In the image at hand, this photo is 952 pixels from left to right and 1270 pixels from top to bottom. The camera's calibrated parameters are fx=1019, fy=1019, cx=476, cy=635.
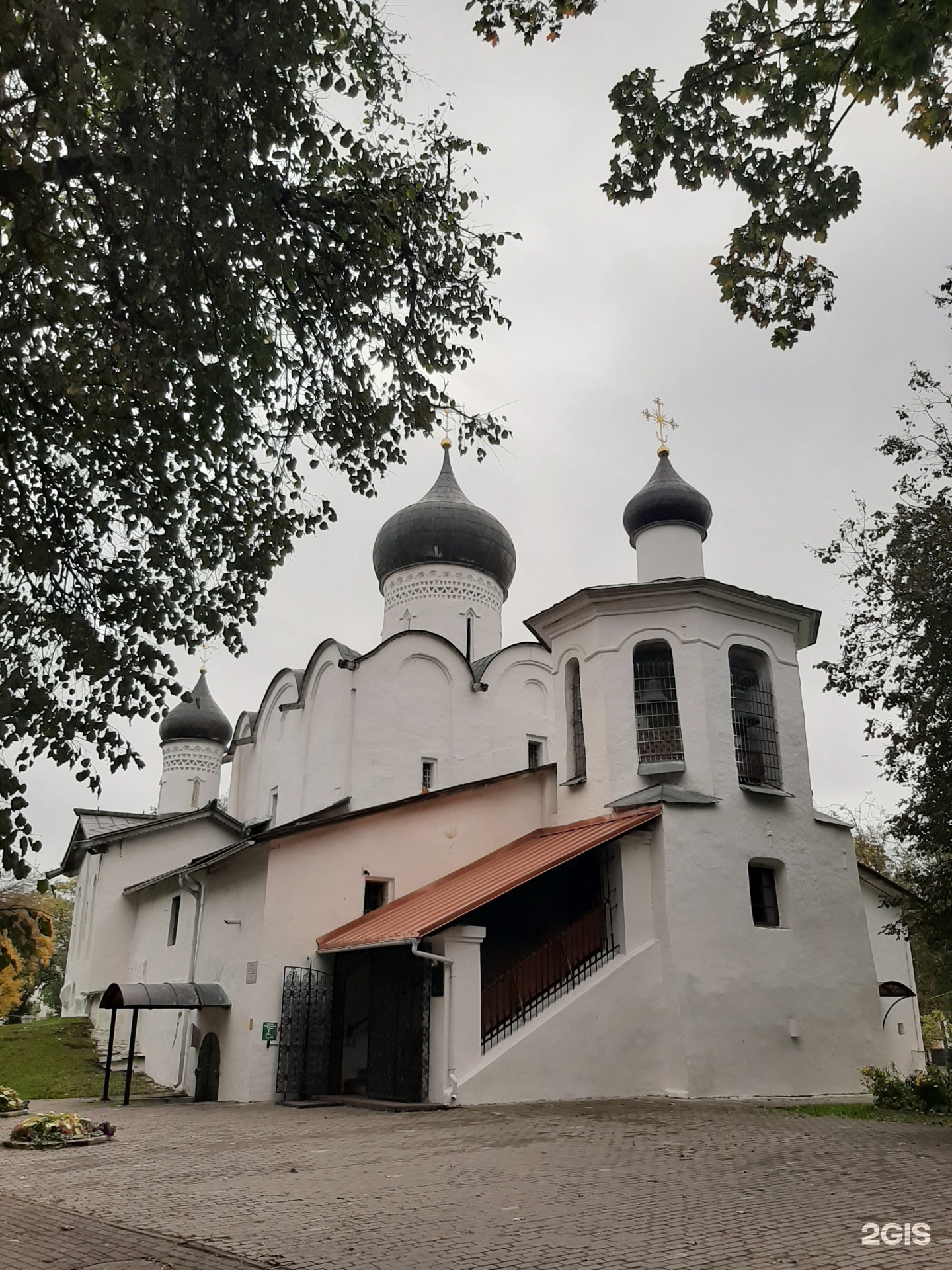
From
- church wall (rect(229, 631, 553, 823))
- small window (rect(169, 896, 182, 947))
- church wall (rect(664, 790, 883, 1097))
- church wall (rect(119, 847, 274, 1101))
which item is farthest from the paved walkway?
church wall (rect(229, 631, 553, 823))

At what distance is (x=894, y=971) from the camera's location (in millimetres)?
18781

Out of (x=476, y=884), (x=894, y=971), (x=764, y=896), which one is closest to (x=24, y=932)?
(x=476, y=884)

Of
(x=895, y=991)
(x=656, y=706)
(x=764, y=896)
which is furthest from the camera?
(x=895, y=991)

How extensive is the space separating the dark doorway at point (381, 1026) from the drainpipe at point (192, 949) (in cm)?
315

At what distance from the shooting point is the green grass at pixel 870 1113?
1100cm

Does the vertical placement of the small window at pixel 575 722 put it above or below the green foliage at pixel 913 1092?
above

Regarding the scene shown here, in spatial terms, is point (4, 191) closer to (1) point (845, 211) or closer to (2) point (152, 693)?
(2) point (152, 693)

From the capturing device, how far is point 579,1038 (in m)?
12.8

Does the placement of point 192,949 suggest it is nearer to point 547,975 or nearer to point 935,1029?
Answer: point 547,975

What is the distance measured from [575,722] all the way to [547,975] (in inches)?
177

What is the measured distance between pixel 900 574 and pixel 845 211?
21.5 ft

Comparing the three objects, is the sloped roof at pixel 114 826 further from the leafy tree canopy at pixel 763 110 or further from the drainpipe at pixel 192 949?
the leafy tree canopy at pixel 763 110

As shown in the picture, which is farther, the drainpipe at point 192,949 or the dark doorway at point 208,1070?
the drainpipe at point 192,949

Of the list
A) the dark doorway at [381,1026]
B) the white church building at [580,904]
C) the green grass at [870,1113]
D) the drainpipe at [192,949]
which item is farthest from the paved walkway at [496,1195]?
the drainpipe at [192,949]
